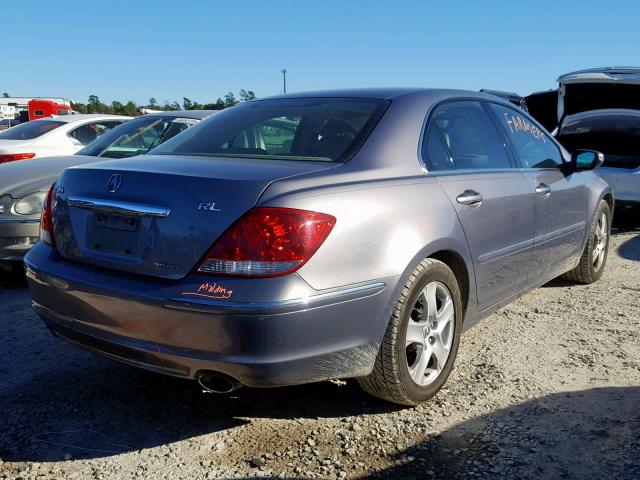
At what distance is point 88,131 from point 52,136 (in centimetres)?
65

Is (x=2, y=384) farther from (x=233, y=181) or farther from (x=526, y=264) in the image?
(x=526, y=264)

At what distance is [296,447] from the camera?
264cm

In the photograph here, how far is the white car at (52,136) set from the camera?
25.5ft

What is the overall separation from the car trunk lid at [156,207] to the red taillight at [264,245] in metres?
0.05

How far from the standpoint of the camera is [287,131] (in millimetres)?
3344

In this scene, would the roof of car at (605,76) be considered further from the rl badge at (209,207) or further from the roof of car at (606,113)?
the rl badge at (209,207)

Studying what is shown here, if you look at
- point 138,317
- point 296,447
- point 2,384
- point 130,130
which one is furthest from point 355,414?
point 130,130

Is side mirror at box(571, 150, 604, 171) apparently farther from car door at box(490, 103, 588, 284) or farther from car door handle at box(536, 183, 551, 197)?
car door handle at box(536, 183, 551, 197)

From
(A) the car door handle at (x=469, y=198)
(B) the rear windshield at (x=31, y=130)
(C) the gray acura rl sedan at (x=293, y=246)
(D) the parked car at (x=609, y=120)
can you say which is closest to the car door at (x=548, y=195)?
(C) the gray acura rl sedan at (x=293, y=246)

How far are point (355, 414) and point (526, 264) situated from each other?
61.2 inches

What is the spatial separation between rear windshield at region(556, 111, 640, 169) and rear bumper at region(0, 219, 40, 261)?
6.60 meters

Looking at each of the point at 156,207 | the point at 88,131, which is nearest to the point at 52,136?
the point at 88,131

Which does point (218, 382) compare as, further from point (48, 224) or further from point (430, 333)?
point (48, 224)

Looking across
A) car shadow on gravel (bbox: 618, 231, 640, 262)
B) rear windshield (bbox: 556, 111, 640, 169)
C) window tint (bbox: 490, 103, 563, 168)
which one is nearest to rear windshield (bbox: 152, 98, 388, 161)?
window tint (bbox: 490, 103, 563, 168)
